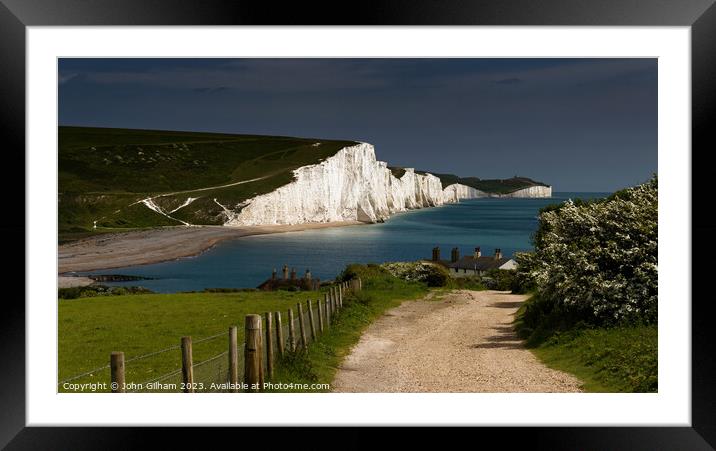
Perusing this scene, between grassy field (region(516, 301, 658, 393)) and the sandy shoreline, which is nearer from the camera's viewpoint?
grassy field (region(516, 301, 658, 393))

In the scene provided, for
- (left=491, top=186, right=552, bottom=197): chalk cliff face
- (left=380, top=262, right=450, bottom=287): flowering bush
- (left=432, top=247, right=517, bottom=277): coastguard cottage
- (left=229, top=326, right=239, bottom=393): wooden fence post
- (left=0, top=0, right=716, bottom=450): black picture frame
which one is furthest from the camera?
(left=432, top=247, right=517, bottom=277): coastguard cottage

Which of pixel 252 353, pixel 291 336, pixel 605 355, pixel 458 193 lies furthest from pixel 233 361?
pixel 458 193

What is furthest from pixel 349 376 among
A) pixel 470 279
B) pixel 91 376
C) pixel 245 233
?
pixel 470 279

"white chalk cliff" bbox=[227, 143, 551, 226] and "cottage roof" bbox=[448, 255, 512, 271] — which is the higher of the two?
"white chalk cliff" bbox=[227, 143, 551, 226]

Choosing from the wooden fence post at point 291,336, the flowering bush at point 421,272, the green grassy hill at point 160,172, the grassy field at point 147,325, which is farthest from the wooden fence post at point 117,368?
the flowering bush at point 421,272

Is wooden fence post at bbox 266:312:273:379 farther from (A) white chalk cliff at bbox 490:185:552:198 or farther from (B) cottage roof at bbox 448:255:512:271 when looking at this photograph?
(B) cottage roof at bbox 448:255:512:271

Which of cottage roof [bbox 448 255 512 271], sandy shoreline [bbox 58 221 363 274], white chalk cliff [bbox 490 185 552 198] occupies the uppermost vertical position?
white chalk cliff [bbox 490 185 552 198]

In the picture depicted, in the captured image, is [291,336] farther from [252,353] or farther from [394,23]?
[394,23]

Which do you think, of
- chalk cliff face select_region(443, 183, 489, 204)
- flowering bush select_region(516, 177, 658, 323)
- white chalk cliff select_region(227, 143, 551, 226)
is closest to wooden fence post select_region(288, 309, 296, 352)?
flowering bush select_region(516, 177, 658, 323)
